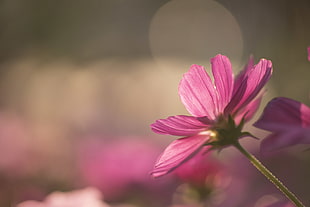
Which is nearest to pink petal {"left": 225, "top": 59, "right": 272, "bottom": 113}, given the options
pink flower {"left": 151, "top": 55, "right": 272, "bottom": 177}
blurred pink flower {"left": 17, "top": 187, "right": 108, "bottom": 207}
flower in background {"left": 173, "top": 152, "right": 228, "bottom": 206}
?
pink flower {"left": 151, "top": 55, "right": 272, "bottom": 177}

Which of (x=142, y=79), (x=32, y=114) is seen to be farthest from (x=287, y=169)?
(x=142, y=79)

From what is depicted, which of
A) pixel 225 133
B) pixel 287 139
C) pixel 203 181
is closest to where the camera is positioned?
pixel 287 139

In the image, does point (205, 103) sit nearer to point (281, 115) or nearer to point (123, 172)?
point (281, 115)

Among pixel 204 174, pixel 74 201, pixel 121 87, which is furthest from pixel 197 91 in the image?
pixel 121 87

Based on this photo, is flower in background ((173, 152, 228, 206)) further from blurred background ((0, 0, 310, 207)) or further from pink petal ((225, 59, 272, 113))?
pink petal ((225, 59, 272, 113))

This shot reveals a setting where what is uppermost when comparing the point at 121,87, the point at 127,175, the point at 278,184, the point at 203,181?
the point at 121,87

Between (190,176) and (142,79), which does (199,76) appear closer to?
(190,176)

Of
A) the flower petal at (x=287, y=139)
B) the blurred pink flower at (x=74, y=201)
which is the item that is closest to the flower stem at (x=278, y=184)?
the flower petal at (x=287, y=139)
